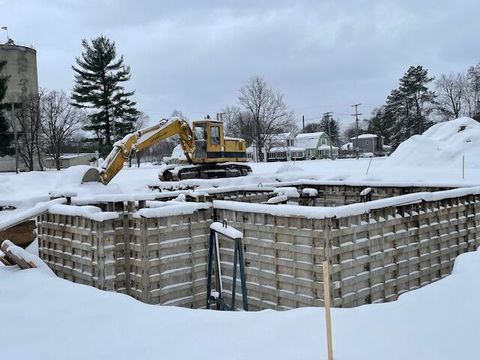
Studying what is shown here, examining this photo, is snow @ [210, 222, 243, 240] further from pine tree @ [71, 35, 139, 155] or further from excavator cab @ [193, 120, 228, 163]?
pine tree @ [71, 35, 139, 155]

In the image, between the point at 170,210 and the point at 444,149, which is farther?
the point at 444,149

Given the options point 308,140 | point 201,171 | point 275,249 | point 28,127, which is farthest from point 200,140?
point 308,140

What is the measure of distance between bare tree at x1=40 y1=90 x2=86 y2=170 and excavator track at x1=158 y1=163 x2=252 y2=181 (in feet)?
79.9

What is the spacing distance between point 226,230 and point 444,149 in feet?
74.0

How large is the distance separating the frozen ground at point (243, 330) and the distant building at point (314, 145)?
84.9 meters

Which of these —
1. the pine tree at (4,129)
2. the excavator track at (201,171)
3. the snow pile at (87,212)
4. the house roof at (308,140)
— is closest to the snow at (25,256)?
the snow pile at (87,212)

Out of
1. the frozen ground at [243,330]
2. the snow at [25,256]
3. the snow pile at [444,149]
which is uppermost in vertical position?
the snow pile at [444,149]

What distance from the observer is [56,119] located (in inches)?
1906

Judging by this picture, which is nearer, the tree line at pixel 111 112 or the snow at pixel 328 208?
the snow at pixel 328 208

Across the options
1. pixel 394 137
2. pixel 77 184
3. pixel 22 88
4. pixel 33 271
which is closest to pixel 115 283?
pixel 33 271

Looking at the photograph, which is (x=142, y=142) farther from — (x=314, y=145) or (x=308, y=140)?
(x=308, y=140)

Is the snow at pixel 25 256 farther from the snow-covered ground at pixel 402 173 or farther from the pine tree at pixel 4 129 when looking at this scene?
the pine tree at pixel 4 129

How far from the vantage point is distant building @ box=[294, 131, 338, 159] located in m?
91.9

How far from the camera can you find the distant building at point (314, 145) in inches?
3618
